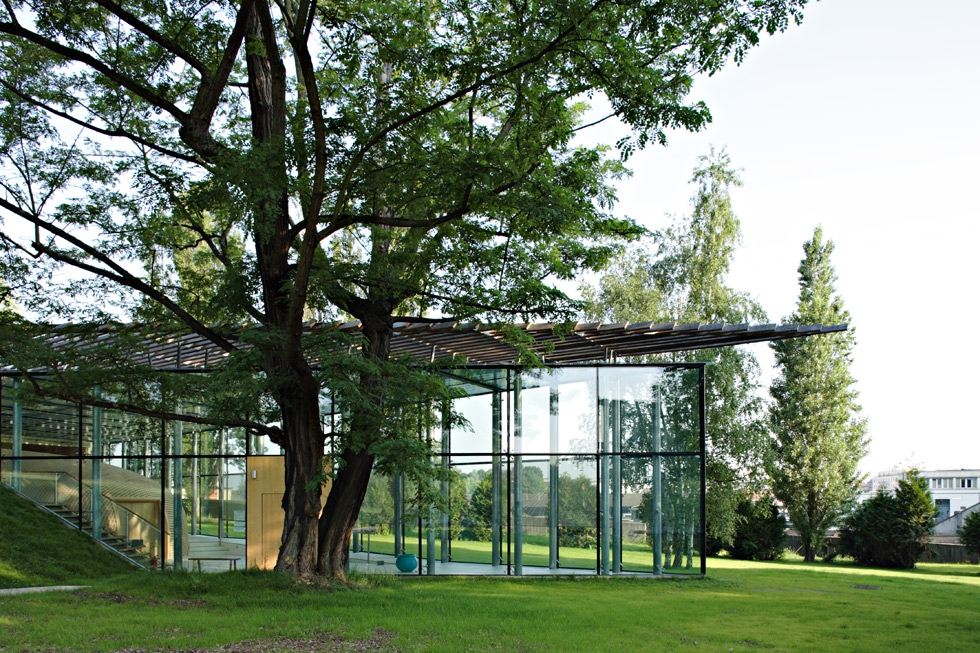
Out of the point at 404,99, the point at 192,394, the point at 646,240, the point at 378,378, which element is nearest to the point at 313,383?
the point at 378,378

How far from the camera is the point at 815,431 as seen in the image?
3847 cm

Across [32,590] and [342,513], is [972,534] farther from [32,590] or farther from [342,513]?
[32,590]

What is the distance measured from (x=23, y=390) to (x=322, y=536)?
601 cm

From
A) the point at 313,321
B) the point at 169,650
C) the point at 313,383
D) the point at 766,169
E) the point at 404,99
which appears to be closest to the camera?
the point at 169,650

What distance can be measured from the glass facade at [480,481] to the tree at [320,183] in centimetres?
404

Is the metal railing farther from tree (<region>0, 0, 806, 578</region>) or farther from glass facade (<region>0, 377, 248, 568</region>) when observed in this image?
tree (<region>0, 0, 806, 578</region>)

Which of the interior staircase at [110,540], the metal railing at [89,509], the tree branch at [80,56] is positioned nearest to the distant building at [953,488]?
the metal railing at [89,509]

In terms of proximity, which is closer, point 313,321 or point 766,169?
point 313,321

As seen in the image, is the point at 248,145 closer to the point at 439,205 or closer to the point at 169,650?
the point at 439,205

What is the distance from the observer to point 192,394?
15492 mm

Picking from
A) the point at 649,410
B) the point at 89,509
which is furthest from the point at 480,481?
the point at 89,509

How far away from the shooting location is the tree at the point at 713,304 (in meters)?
28.4

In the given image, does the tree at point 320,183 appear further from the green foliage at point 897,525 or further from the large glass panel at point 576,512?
the green foliage at point 897,525

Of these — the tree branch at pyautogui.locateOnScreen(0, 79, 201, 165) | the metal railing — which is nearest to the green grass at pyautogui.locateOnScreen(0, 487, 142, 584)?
the metal railing
